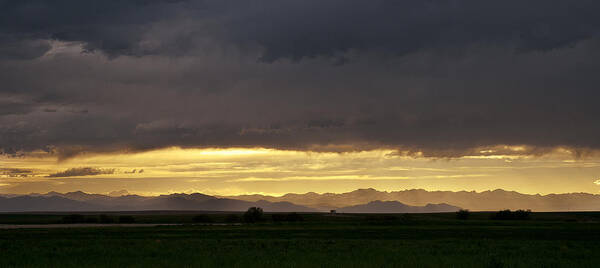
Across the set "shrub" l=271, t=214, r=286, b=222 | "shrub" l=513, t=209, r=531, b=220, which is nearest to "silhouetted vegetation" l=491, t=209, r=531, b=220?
"shrub" l=513, t=209, r=531, b=220

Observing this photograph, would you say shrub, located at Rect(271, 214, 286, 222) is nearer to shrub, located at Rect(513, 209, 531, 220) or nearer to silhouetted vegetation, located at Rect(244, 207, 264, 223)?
silhouetted vegetation, located at Rect(244, 207, 264, 223)

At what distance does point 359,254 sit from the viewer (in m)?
42.7

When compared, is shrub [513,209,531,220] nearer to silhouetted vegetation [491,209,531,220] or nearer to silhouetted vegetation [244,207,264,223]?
silhouetted vegetation [491,209,531,220]

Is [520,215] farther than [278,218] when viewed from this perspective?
Yes

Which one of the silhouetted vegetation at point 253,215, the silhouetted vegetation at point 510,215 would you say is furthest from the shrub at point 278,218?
the silhouetted vegetation at point 510,215

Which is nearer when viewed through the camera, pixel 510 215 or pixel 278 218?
pixel 278 218

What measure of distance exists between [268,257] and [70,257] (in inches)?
543

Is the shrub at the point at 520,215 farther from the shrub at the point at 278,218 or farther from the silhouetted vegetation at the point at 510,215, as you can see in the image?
the shrub at the point at 278,218

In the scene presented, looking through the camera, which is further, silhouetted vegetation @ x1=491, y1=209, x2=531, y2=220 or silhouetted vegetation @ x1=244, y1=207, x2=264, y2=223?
silhouetted vegetation @ x1=491, y1=209, x2=531, y2=220

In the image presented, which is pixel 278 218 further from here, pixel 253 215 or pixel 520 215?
pixel 520 215

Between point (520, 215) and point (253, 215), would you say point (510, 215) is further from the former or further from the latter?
point (253, 215)

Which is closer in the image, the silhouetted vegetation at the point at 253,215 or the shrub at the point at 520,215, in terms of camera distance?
the silhouetted vegetation at the point at 253,215

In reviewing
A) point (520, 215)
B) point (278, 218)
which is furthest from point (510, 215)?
point (278, 218)

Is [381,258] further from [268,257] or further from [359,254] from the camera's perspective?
[268,257]
